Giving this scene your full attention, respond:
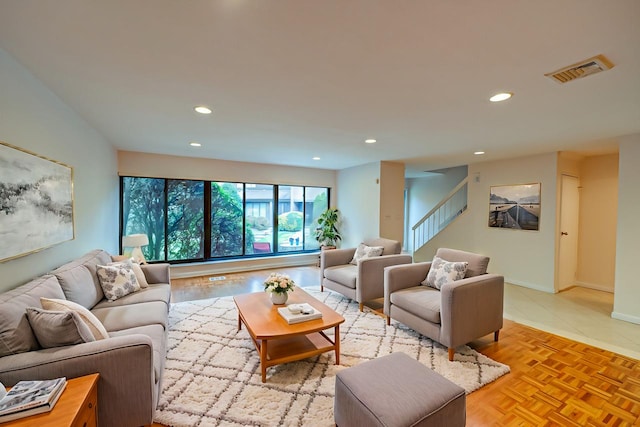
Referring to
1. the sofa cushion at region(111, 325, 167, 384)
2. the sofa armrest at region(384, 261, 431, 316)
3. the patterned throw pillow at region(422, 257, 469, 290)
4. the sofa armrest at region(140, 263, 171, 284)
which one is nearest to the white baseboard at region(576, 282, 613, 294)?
the patterned throw pillow at region(422, 257, 469, 290)

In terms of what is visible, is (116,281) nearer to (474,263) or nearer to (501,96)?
(474,263)

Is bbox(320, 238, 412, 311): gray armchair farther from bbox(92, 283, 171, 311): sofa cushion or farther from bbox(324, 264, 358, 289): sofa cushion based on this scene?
bbox(92, 283, 171, 311): sofa cushion

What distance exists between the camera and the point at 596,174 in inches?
183

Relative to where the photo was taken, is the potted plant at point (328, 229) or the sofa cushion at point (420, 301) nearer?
the sofa cushion at point (420, 301)

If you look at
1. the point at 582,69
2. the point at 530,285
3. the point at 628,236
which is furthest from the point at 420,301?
the point at 530,285

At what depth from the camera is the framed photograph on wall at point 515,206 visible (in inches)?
181

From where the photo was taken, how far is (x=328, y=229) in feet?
21.0

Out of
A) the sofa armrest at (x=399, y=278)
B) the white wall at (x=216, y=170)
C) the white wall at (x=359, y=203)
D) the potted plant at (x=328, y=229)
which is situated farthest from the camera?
the potted plant at (x=328, y=229)

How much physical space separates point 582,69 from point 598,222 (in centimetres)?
433

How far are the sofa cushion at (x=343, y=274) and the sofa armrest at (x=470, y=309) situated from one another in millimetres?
1380

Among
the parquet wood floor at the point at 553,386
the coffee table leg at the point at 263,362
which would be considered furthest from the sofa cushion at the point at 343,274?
the coffee table leg at the point at 263,362

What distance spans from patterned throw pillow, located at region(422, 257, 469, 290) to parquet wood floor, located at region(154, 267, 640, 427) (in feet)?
2.24

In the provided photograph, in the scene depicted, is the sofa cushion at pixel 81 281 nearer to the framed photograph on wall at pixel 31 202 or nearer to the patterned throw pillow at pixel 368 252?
the framed photograph on wall at pixel 31 202

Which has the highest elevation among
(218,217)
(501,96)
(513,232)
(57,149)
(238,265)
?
(501,96)
